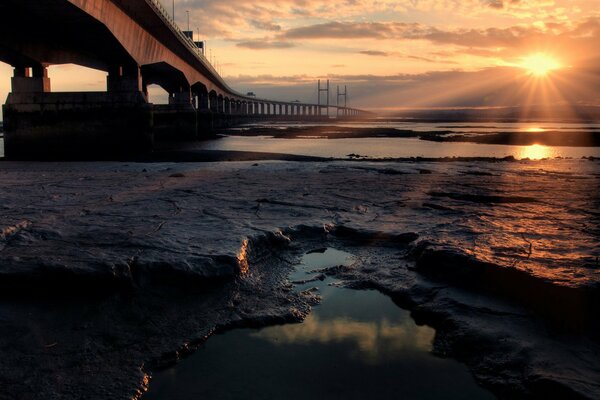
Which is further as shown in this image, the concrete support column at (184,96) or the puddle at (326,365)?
the concrete support column at (184,96)

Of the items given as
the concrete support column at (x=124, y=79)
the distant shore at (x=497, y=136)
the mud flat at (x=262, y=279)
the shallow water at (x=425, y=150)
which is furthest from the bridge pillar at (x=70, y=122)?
the distant shore at (x=497, y=136)

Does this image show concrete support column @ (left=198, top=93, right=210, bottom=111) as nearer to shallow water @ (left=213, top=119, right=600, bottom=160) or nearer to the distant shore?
the distant shore

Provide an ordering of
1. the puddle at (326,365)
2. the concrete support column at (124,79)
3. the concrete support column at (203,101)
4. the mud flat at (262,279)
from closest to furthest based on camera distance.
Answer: the puddle at (326,365) → the mud flat at (262,279) → the concrete support column at (124,79) → the concrete support column at (203,101)

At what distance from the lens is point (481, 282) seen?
4145 millimetres

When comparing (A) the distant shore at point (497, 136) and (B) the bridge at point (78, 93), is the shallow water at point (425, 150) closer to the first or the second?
(A) the distant shore at point (497, 136)

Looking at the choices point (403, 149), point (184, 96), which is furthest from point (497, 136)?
point (184, 96)

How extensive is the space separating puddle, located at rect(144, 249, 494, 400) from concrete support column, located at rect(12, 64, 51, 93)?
22.0m

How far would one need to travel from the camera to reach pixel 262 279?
178 inches

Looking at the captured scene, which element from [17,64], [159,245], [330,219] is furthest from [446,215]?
[17,64]

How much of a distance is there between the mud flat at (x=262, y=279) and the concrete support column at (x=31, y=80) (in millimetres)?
16305

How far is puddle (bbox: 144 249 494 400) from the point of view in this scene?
9.08ft

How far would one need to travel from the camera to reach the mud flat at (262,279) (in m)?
2.94

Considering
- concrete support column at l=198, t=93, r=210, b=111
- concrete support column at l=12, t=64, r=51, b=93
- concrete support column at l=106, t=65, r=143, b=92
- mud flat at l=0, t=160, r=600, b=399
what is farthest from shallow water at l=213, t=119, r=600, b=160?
concrete support column at l=198, t=93, r=210, b=111

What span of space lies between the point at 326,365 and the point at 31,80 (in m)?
22.8
